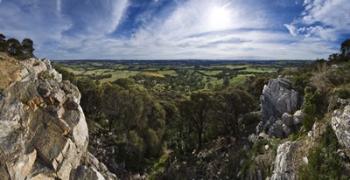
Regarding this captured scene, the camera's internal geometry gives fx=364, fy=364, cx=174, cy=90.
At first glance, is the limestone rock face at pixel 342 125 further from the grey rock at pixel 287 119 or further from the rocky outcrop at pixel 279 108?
the grey rock at pixel 287 119

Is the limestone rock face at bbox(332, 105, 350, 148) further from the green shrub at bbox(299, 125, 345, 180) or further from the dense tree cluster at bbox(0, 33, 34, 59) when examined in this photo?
the dense tree cluster at bbox(0, 33, 34, 59)

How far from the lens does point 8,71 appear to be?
39.2 meters

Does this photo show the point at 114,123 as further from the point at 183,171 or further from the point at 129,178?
the point at 183,171

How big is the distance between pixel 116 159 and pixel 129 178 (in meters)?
4.54

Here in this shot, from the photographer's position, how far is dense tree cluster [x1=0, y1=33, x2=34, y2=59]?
55.5 m

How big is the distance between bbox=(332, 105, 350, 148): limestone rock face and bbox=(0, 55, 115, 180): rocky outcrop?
74.9 feet

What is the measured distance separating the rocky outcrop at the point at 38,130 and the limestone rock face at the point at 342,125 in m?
22.8

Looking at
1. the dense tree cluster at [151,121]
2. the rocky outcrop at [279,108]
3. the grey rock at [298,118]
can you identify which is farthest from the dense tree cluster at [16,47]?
the grey rock at [298,118]

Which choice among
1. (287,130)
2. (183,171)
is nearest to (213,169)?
(183,171)

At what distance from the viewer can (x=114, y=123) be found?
5816 cm

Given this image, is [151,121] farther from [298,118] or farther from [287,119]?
[298,118]

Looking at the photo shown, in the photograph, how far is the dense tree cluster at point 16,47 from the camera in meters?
55.5

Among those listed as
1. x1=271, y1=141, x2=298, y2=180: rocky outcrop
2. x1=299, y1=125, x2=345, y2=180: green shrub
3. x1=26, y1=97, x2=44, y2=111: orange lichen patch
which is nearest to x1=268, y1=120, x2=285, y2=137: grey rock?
x1=271, y1=141, x2=298, y2=180: rocky outcrop

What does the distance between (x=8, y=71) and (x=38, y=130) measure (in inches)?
327
